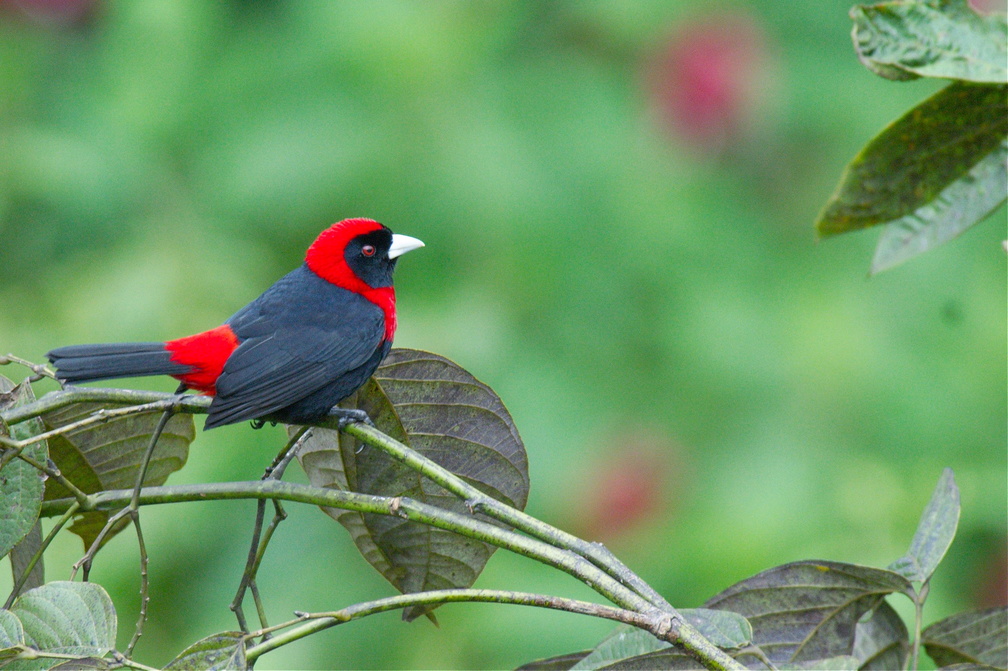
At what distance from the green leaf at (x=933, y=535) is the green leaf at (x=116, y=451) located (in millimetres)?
1263

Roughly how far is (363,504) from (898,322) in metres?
3.53

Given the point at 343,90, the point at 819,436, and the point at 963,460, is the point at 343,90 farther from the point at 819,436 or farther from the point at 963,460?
the point at 963,460

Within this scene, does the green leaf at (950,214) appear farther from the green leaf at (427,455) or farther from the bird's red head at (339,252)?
the bird's red head at (339,252)

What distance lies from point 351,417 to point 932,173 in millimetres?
1241

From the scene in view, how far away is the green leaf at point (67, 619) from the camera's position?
1391 millimetres

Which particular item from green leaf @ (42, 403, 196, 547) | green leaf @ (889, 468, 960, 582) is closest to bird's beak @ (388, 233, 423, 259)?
green leaf @ (42, 403, 196, 547)

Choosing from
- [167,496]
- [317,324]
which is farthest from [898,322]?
[167,496]

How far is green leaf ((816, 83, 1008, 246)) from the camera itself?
1.96 m

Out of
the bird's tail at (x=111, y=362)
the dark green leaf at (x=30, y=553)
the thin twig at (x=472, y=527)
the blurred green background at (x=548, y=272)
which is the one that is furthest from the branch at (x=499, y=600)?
the blurred green background at (x=548, y=272)

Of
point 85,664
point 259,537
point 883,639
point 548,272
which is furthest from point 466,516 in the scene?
point 548,272

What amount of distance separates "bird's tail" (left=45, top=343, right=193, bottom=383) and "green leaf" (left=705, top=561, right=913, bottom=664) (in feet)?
4.33

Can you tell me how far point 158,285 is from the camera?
3.78 meters

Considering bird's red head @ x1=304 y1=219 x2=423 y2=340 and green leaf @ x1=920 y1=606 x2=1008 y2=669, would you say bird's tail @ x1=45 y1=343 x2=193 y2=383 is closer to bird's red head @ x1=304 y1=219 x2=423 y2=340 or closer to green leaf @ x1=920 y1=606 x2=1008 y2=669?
bird's red head @ x1=304 y1=219 x2=423 y2=340

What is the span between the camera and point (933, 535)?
1.61 meters
